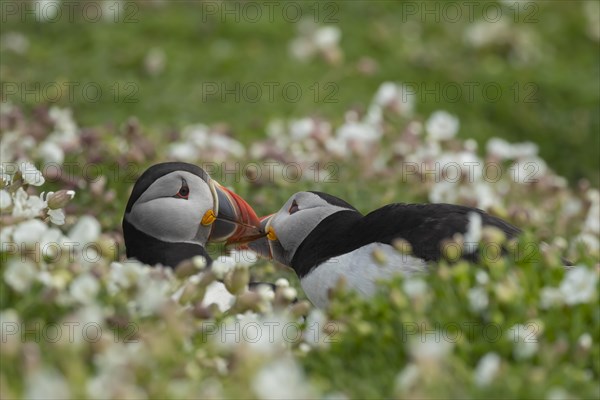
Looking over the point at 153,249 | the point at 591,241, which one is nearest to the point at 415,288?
the point at 153,249

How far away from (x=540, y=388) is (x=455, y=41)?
30.8 ft

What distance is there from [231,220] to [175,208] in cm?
42

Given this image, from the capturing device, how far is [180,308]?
4410 mm

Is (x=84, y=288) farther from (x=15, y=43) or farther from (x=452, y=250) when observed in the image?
(x=15, y=43)

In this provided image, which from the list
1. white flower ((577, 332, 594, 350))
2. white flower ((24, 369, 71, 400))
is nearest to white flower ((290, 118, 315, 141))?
white flower ((577, 332, 594, 350))

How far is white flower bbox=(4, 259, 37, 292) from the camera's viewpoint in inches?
163

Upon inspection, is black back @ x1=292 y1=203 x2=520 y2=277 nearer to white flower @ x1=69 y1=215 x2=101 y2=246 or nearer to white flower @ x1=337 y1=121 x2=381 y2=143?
white flower @ x1=69 y1=215 x2=101 y2=246

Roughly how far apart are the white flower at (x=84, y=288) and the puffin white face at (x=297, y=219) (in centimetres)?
156

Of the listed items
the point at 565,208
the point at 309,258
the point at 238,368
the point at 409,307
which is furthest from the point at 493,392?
the point at 565,208

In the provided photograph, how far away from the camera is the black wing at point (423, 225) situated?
4.81 m

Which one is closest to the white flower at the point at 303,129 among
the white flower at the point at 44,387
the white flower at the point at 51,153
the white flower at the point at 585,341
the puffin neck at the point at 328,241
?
the white flower at the point at 51,153

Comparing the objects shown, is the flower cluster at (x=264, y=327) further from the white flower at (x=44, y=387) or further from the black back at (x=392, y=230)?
the black back at (x=392, y=230)

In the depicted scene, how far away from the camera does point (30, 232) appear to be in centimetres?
442

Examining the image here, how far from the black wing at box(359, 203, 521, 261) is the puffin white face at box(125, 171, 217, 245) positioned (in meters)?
0.90
